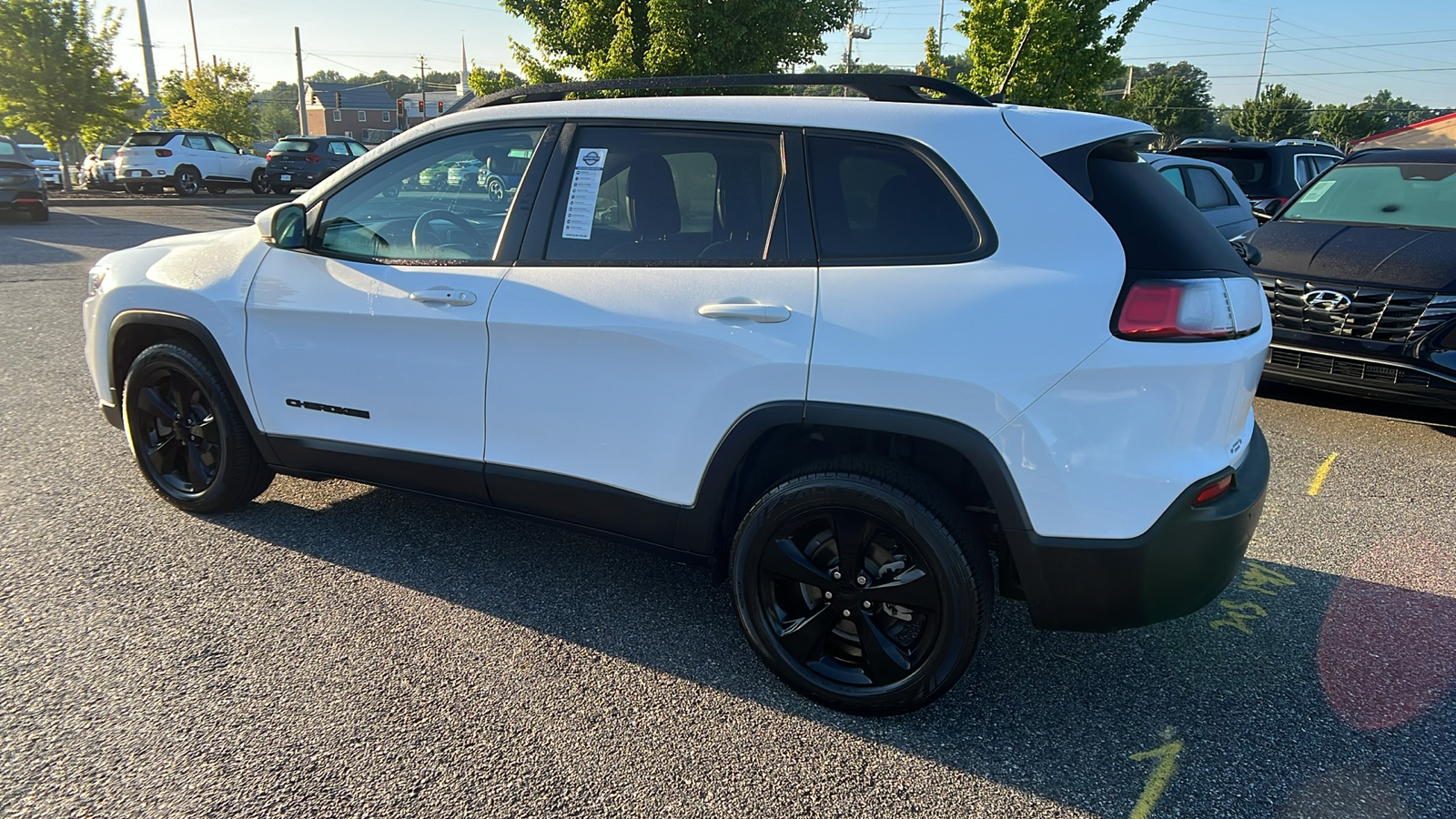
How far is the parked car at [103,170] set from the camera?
74.7 ft

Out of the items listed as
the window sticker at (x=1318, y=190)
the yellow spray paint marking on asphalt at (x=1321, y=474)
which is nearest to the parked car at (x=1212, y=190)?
the window sticker at (x=1318, y=190)

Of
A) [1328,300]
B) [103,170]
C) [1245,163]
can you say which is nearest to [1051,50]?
[1245,163]

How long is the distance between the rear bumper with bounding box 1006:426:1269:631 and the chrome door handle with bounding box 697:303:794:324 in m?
0.86

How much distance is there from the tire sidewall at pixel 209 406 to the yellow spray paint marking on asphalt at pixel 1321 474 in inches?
198

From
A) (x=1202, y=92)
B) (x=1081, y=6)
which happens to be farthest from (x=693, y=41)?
(x=1202, y=92)

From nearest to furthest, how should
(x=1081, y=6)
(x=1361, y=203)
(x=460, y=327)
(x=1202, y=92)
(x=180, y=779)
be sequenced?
(x=180, y=779), (x=460, y=327), (x=1361, y=203), (x=1081, y=6), (x=1202, y=92)

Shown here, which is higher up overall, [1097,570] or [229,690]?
[1097,570]

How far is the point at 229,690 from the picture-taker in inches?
104

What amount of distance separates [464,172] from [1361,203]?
6384 millimetres

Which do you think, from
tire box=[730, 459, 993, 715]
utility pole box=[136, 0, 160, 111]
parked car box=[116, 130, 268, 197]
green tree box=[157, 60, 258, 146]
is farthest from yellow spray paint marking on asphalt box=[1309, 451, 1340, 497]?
utility pole box=[136, 0, 160, 111]

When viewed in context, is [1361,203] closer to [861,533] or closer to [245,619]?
[861,533]

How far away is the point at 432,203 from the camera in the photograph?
338cm

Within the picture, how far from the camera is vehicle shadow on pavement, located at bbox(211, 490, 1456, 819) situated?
238 cm

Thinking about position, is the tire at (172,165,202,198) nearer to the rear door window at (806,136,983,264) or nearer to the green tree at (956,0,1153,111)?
the green tree at (956,0,1153,111)
